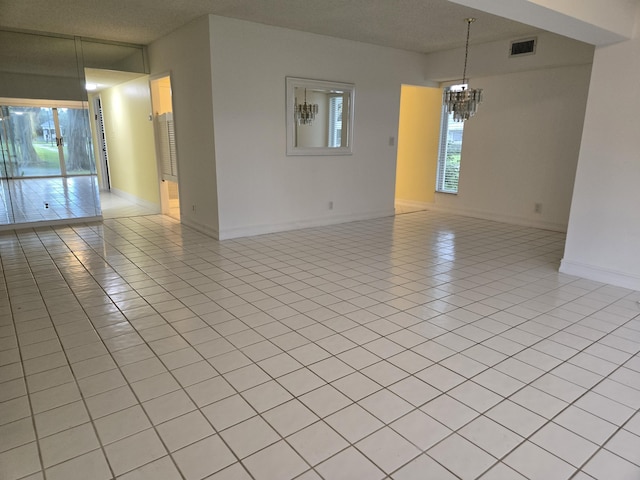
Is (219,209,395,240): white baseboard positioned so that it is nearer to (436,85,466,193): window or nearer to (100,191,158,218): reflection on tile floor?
(436,85,466,193): window

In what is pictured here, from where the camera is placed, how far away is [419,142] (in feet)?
25.1

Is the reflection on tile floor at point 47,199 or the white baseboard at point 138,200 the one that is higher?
the reflection on tile floor at point 47,199

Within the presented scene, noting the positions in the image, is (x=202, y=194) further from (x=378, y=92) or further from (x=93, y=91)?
(x=93, y=91)

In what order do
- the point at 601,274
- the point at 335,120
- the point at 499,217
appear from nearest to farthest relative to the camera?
the point at 601,274 < the point at 335,120 < the point at 499,217

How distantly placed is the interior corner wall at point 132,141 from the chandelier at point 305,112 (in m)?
2.59

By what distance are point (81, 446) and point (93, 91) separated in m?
9.14

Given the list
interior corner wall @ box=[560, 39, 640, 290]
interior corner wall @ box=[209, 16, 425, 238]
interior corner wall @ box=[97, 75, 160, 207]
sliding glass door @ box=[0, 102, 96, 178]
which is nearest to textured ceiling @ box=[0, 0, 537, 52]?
interior corner wall @ box=[209, 16, 425, 238]

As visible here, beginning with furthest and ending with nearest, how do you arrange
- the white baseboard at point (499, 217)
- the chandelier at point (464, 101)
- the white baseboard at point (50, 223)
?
the white baseboard at point (499, 217) < the white baseboard at point (50, 223) < the chandelier at point (464, 101)

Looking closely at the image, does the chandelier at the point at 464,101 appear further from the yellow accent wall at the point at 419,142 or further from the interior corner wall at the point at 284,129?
the yellow accent wall at the point at 419,142

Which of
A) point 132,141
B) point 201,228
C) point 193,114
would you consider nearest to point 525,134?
point 193,114

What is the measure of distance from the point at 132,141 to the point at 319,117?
382 cm

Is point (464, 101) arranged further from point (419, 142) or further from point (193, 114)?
point (193, 114)

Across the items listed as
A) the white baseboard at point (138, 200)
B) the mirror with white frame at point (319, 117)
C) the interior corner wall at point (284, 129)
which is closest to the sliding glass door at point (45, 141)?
the white baseboard at point (138, 200)

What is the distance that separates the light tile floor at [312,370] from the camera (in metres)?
1.69
